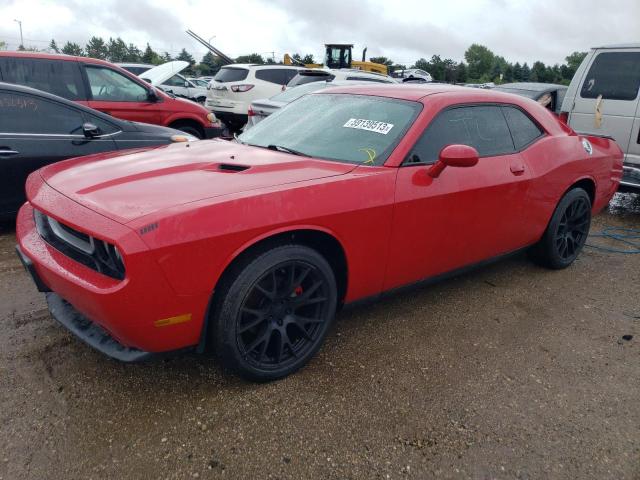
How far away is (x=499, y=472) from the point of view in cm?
208

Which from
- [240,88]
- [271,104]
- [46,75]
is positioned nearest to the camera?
[46,75]

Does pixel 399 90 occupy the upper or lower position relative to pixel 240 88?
upper

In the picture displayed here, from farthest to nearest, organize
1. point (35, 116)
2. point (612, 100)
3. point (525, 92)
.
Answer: point (525, 92) < point (612, 100) < point (35, 116)

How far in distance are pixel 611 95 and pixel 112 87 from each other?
20.7ft

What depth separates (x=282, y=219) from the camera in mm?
2318

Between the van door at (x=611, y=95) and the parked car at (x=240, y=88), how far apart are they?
7.07 metres

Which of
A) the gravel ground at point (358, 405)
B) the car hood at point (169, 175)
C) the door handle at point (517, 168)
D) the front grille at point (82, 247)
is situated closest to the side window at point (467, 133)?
the door handle at point (517, 168)

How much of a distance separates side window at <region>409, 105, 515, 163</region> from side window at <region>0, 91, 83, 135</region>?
11.2 feet

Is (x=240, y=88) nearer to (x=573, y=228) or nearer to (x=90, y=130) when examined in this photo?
(x=90, y=130)

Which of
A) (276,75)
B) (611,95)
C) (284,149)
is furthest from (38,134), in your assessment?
(276,75)

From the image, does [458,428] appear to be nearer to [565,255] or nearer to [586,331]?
[586,331]

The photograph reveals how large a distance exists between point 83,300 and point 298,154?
1448 mm

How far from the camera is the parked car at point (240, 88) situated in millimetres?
11289

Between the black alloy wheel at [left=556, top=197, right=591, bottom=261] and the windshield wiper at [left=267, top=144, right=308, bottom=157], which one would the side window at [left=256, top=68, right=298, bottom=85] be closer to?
the black alloy wheel at [left=556, top=197, right=591, bottom=261]
